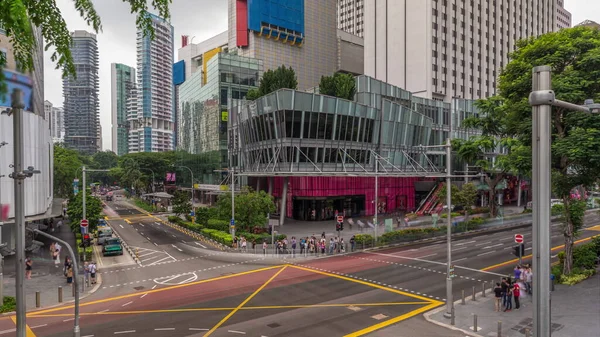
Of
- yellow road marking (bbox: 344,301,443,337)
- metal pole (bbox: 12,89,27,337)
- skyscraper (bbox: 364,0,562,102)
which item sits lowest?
yellow road marking (bbox: 344,301,443,337)

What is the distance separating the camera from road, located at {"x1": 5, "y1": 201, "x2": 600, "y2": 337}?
17.9m

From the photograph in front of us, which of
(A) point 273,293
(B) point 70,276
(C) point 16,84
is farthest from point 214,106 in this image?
(C) point 16,84

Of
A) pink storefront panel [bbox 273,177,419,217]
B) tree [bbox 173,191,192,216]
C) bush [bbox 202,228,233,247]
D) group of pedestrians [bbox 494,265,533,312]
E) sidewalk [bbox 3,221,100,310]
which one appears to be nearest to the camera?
group of pedestrians [bbox 494,265,533,312]

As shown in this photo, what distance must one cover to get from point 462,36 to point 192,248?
81668 millimetres

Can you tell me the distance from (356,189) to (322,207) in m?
7.19

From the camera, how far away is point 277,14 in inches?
3629

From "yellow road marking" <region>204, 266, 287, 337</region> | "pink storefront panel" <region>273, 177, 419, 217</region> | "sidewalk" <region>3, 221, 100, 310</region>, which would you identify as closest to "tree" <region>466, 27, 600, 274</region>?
"yellow road marking" <region>204, 266, 287, 337</region>

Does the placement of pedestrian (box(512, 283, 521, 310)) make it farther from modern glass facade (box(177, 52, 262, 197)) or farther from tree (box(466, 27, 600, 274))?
modern glass facade (box(177, 52, 262, 197))

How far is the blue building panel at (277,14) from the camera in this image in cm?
8825

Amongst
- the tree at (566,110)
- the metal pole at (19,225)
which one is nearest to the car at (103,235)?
the metal pole at (19,225)

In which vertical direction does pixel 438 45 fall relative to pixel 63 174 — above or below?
above

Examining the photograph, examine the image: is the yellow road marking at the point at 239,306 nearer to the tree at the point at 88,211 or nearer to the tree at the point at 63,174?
the tree at the point at 88,211

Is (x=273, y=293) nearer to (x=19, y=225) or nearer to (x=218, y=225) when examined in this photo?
(x=19, y=225)

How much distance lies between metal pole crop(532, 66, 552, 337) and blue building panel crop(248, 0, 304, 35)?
3439 inches
